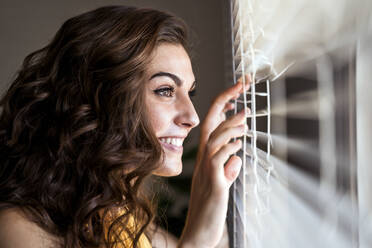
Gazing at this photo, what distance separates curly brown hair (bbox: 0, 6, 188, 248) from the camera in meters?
0.92

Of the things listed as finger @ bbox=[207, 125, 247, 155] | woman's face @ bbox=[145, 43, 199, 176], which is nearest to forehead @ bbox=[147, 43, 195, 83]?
woman's face @ bbox=[145, 43, 199, 176]

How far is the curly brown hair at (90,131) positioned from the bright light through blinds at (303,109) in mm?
338

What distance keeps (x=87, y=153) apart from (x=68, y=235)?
219 mm

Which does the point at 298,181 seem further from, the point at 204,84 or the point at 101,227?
the point at 204,84

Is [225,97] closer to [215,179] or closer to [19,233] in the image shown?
[215,179]

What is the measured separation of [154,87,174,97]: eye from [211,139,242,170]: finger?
0.86 ft

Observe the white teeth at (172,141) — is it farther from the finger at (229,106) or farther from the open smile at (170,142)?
the finger at (229,106)

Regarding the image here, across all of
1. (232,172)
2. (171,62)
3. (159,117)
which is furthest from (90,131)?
(232,172)

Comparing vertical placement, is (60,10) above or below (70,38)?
above

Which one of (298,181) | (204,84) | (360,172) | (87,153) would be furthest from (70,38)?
(204,84)

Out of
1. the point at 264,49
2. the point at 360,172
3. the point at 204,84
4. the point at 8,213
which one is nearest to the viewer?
the point at 360,172

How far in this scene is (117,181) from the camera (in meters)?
0.97

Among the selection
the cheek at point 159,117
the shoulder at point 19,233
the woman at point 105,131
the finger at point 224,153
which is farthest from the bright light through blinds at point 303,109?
the shoulder at point 19,233

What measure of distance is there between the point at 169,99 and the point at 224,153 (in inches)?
11.1
